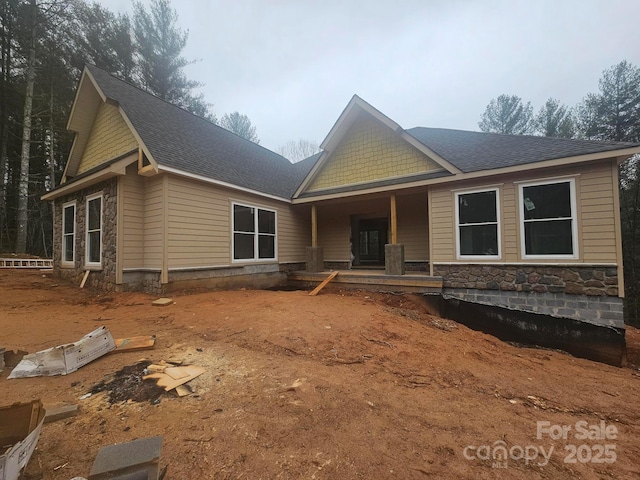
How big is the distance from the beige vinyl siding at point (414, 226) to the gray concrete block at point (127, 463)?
9919 mm

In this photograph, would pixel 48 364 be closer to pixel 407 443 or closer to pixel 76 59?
pixel 407 443

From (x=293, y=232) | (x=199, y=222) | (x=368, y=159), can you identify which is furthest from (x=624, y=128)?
(x=199, y=222)

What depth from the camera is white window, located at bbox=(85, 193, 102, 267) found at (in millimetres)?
8234

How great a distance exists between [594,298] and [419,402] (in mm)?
6143

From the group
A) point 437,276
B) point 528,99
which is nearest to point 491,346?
point 437,276

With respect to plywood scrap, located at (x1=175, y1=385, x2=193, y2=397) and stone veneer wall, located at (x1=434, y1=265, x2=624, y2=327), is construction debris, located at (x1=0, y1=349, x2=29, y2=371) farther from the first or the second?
stone veneer wall, located at (x1=434, y1=265, x2=624, y2=327)

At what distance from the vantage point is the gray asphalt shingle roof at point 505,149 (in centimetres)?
638

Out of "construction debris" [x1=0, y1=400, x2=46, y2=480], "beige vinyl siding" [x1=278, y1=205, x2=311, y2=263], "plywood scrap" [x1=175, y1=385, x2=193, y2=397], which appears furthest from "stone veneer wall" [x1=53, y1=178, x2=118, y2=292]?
"construction debris" [x1=0, y1=400, x2=46, y2=480]

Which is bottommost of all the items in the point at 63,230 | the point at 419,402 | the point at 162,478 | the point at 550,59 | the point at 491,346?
the point at 491,346

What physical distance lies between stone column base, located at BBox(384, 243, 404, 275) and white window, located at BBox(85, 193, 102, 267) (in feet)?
28.1

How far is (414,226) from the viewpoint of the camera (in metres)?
10.6

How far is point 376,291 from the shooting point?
28.5ft

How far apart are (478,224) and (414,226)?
3.09m

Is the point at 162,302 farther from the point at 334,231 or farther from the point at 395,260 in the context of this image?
the point at 334,231
